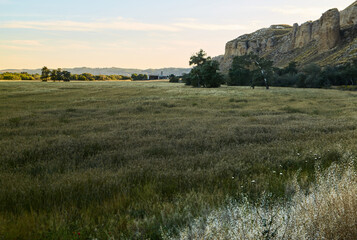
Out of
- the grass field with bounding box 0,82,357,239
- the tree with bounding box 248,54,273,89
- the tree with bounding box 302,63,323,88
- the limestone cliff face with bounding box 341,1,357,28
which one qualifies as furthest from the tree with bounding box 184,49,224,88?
the limestone cliff face with bounding box 341,1,357,28

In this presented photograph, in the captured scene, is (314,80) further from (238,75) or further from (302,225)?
(302,225)

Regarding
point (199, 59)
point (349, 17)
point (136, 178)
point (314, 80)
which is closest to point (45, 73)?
point (199, 59)

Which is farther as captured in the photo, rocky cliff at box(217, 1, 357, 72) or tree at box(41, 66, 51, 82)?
rocky cliff at box(217, 1, 357, 72)

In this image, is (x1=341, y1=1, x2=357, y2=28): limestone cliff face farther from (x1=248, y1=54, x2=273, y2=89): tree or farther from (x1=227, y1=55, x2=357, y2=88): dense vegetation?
(x1=248, y1=54, x2=273, y2=89): tree

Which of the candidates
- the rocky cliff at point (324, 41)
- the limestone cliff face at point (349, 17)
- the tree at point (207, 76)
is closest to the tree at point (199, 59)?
the tree at point (207, 76)

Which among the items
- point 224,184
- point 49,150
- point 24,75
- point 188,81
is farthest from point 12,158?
point 24,75

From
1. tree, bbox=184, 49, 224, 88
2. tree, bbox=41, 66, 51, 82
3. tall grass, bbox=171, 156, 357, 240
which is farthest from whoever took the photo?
tree, bbox=41, 66, 51, 82

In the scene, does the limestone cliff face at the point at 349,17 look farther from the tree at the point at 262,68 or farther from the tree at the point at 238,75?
the tree at the point at 262,68

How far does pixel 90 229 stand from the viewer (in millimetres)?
2965

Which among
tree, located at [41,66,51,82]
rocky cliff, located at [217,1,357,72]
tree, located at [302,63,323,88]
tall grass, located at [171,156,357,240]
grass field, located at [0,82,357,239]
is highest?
rocky cliff, located at [217,1,357,72]

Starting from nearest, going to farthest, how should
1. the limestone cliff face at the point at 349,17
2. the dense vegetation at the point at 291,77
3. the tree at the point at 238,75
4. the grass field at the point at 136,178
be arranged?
the grass field at the point at 136,178
the dense vegetation at the point at 291,77
the tree at the point at 238,75
the limestone cliff face at the point at 349,17

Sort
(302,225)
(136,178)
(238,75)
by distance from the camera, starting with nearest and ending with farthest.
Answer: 1. (302,225)
2. (136,178)
3. (238,75)

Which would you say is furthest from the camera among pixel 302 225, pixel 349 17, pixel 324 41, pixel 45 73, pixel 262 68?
pixel 349 17

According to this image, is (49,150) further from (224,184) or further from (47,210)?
(224,184)
